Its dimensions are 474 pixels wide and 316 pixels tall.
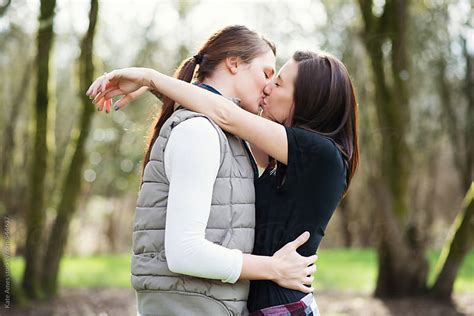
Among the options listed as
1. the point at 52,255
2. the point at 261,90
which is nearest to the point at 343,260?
the point at 52,255

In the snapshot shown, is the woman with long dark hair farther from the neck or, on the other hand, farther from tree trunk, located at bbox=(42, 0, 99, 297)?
tree trunk, located at bbox=(42, 0, 99, 297)

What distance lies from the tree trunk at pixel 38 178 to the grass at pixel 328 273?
0.92 metres

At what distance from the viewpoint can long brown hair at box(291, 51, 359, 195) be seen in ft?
8.01

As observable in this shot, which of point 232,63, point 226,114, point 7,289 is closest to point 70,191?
point 7,289

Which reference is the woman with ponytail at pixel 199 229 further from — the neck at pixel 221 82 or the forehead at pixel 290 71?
the forehead at pixel 290 71

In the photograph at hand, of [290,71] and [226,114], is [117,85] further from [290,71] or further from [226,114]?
[290,71]

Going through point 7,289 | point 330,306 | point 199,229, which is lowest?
point 330,306

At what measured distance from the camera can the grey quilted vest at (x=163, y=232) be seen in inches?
87.7

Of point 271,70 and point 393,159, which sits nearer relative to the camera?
point 271,70

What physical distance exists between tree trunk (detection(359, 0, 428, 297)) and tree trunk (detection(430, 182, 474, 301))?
0.64ft

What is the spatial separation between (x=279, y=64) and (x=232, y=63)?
508 inches

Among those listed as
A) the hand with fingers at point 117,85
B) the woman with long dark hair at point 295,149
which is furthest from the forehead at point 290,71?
the hand with fingers at point 117,85

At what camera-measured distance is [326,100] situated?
2.44m

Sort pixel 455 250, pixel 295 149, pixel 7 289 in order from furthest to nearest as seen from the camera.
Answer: pixel 455 250 < pixel 7 289 < pixel 295 149
